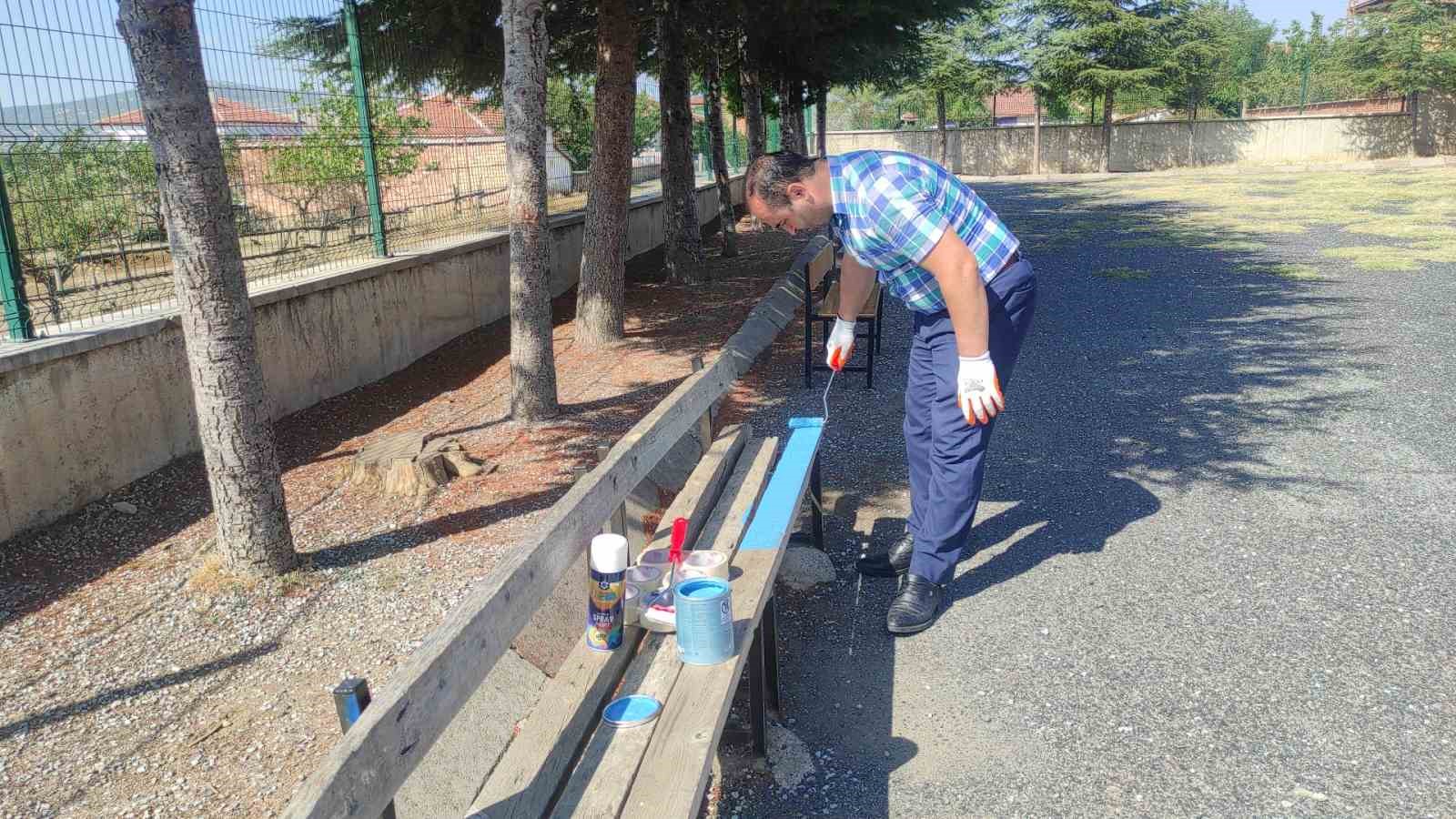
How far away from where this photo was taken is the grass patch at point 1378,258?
39.5 feet

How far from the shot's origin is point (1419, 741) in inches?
122

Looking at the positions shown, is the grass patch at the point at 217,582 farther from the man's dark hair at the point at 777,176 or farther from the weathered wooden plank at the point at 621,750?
the man's dark hair at the point at 777,176

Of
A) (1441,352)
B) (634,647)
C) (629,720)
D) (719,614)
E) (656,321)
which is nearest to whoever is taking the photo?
(629,720)

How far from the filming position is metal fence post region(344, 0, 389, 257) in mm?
8086

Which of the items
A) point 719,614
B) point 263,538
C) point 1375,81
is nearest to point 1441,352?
point 719,614

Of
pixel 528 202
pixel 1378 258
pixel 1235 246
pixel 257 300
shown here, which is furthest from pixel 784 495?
pixel 1235 246

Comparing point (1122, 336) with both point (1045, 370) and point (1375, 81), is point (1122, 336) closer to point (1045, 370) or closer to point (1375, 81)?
point (1045, 370)

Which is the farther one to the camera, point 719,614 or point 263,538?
point 263,538

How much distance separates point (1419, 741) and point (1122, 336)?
20.7 feet

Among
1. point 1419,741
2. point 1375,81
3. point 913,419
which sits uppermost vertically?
point 1375,81

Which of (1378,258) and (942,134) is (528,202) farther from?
(942,134)

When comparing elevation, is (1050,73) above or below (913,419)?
above

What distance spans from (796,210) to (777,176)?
0.13 metres

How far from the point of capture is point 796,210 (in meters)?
3.46
